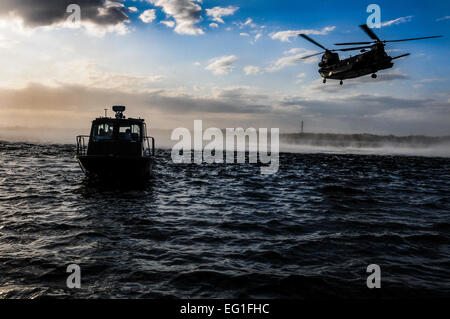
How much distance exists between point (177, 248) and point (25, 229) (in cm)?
469

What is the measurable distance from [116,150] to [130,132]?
4.70ft

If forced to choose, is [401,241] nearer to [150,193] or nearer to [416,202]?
[416,202]

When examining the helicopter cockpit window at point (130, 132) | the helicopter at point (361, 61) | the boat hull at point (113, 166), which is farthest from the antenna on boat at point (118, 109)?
the helicopter at point (361, 61)

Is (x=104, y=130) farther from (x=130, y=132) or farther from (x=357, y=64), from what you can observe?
(x=357, y=64)

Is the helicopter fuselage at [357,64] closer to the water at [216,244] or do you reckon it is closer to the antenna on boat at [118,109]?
the water at [216,244]

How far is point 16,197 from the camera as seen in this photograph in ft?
40.3

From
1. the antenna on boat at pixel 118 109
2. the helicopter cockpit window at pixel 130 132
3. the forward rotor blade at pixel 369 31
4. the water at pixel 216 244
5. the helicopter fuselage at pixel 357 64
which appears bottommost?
the water at pixel 216 244

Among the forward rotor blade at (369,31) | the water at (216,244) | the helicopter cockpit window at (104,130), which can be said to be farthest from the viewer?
the forward rotor blade at (369,31)

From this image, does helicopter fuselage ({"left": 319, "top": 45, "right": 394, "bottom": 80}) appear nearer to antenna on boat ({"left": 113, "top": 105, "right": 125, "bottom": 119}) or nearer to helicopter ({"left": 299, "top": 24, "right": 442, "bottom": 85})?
helicopter ({"left": 299, "top": 24, "right": 442, "bottom": 85})

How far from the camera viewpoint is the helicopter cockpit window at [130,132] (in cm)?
1684

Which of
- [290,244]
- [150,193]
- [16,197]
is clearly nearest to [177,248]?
[290,244]

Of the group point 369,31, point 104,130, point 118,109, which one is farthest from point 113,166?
point 369,31
